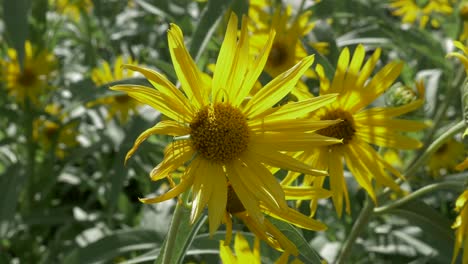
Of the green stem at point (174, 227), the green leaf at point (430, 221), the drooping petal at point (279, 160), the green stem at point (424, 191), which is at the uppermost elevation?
the drooping petal at point (279, 160)

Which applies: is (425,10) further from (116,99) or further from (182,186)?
(182,186)

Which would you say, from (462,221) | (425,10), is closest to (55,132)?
(462,221)

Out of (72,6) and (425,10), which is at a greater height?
(72,6)

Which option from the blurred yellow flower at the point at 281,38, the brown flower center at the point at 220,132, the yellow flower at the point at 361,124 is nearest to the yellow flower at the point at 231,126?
the brown flower center at the point at 220,132

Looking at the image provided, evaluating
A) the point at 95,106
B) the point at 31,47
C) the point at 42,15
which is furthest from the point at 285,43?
the point at 31,47

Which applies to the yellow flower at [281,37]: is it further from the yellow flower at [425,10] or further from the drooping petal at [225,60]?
the yellow flower at [425,10]

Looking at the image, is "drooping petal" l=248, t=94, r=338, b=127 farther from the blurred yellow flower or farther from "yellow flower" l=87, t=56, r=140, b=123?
"yellow flower" l=87, t=56, r=140, b=123

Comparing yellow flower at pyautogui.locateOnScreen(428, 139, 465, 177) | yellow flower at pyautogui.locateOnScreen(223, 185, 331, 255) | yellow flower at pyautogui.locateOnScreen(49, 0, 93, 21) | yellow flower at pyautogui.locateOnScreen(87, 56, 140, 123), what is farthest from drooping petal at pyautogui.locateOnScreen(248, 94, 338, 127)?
yellow flower at pyautogui.locateOnScreen(428, 139, 465, 177)
